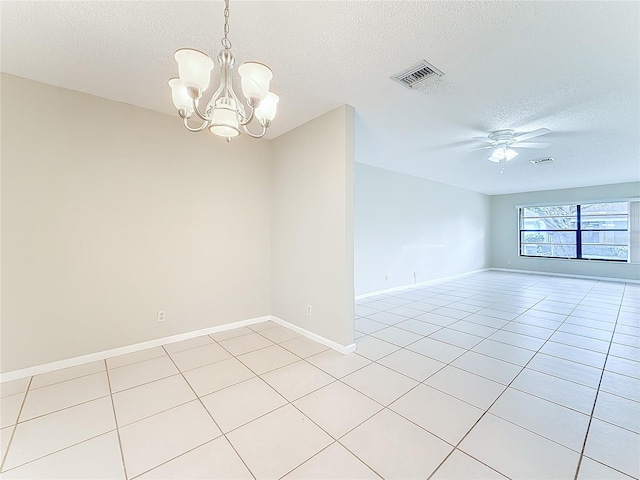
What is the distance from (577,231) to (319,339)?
853cm

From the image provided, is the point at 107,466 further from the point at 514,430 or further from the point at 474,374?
the point at 474,374

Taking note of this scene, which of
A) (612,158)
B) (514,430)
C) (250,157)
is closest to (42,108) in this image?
(250,157)

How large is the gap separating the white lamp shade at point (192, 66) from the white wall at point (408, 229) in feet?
12.4

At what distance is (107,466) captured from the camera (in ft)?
4.52

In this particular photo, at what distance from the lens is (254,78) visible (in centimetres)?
143

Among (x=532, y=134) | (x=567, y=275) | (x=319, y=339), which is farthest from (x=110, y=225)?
(x=567, y=275)

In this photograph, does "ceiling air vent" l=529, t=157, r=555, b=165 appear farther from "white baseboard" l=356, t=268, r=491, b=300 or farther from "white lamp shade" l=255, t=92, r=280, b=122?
"white lamp shade" l=255, t=92, r=280, b=122

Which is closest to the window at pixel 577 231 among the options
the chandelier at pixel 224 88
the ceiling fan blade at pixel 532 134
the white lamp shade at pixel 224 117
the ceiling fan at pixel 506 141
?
the ceiling fan at pixel 506 141

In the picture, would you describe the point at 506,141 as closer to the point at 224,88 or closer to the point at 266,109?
the point at 266,109

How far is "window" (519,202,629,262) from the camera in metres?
6.74

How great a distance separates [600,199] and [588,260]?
5.39 ft

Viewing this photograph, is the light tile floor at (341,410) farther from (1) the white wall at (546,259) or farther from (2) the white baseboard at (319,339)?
(1) the white wall at (546,259)

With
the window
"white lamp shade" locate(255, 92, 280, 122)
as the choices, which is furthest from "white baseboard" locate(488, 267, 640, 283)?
"white lamp shade" locate(255, 92, 280, 122)

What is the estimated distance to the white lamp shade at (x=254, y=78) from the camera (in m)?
1.41
